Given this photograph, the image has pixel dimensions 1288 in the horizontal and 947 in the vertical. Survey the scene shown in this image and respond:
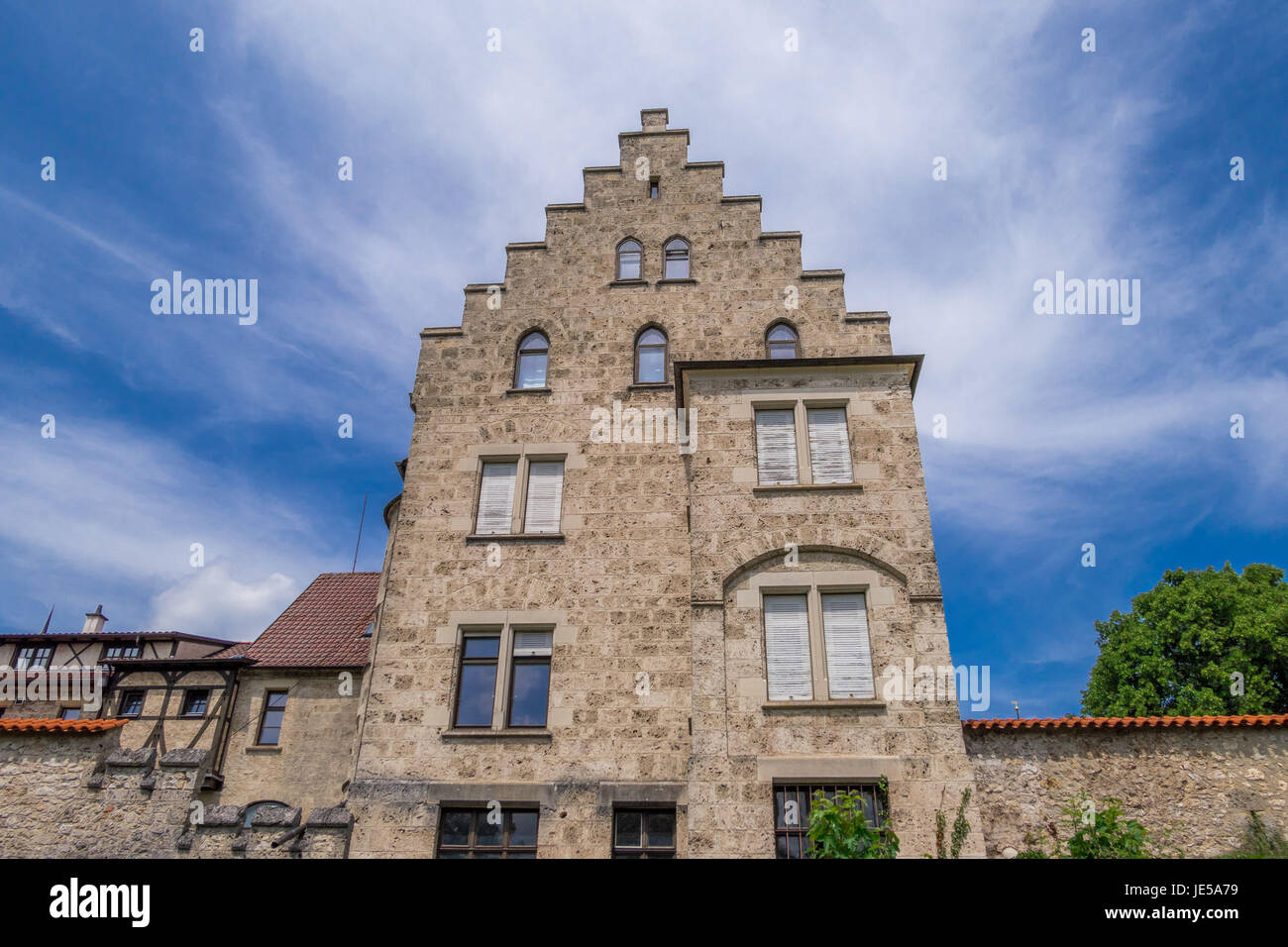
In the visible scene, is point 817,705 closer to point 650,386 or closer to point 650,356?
point 650,386

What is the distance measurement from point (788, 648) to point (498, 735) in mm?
5600

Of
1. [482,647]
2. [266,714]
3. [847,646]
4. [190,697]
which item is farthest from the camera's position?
[190,697]

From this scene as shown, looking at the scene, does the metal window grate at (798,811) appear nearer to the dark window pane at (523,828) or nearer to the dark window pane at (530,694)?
the dark window pane at (523,828)

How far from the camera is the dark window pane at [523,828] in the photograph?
47.0ft

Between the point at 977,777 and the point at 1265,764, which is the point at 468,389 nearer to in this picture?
the point at 977,777

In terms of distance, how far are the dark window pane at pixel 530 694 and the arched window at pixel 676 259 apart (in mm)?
9588

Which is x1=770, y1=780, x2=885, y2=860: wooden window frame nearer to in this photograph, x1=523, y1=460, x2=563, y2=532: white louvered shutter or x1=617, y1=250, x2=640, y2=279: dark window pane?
x1=523, y1=460, x2=563, y2=532: white louvered shutter

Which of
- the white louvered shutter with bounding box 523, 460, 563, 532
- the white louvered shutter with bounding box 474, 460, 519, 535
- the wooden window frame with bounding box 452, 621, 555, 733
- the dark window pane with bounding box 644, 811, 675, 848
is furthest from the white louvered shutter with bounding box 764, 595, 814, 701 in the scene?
the white louvered shutter with bounding box 474, 460, 519, 535

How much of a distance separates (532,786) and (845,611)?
6.35 m

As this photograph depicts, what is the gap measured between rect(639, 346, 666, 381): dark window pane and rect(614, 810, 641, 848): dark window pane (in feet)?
29.9

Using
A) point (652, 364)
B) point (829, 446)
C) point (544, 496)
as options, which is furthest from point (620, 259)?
point (829, 446)

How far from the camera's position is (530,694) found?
1559 cm

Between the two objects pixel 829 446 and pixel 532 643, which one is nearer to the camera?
pixel 829 446
